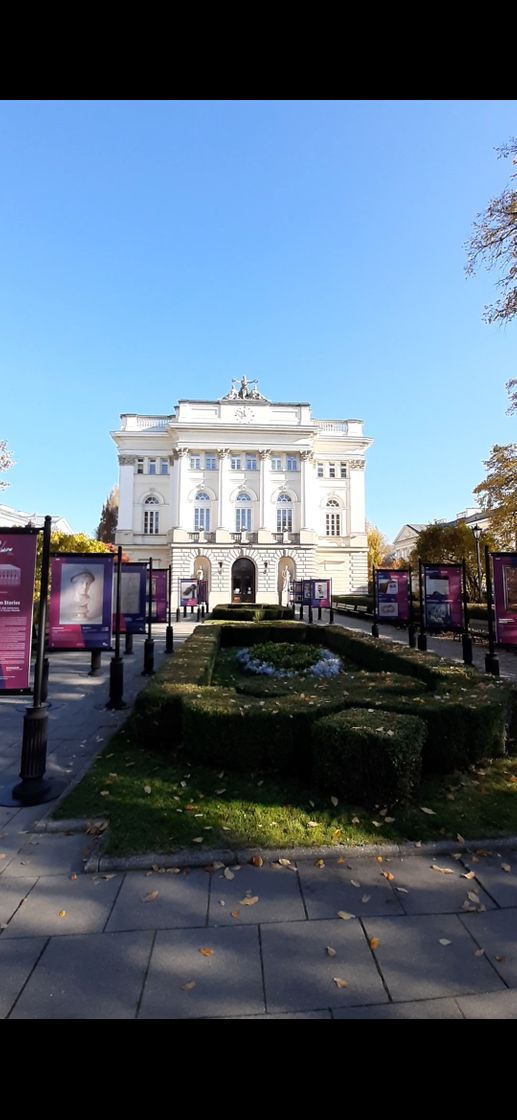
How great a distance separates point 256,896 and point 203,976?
773mm

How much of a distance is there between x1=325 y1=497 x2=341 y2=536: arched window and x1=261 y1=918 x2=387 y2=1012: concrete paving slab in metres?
57.8

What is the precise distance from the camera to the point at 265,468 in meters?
56.4

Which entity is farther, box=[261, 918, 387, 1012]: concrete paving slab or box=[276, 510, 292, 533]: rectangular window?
box=[276, 510, 292, 533]: rectangular window

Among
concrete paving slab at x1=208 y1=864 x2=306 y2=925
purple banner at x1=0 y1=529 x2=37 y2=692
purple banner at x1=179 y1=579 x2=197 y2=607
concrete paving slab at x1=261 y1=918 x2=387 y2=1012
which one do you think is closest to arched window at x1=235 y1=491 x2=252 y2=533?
purple banner at x1=179 y1=579 x2=197 y2=607

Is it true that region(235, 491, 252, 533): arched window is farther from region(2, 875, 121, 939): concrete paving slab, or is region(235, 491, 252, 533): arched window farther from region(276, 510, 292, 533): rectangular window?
region(2, 875, 121, 939): concrete paving slab

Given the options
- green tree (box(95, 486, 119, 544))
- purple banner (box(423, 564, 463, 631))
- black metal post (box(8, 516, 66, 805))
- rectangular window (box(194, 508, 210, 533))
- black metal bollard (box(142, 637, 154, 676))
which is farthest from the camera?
green tree (box(95, 486, 119, 544))

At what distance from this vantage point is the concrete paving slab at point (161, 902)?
2941 mm

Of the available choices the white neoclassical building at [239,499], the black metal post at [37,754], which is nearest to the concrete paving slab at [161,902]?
the black metal post at [37,754]

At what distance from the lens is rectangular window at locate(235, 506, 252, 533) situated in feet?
185

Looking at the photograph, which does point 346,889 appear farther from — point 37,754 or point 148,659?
point 148,659

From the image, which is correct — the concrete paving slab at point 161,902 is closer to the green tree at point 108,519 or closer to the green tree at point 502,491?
the green tree at point 502,491
